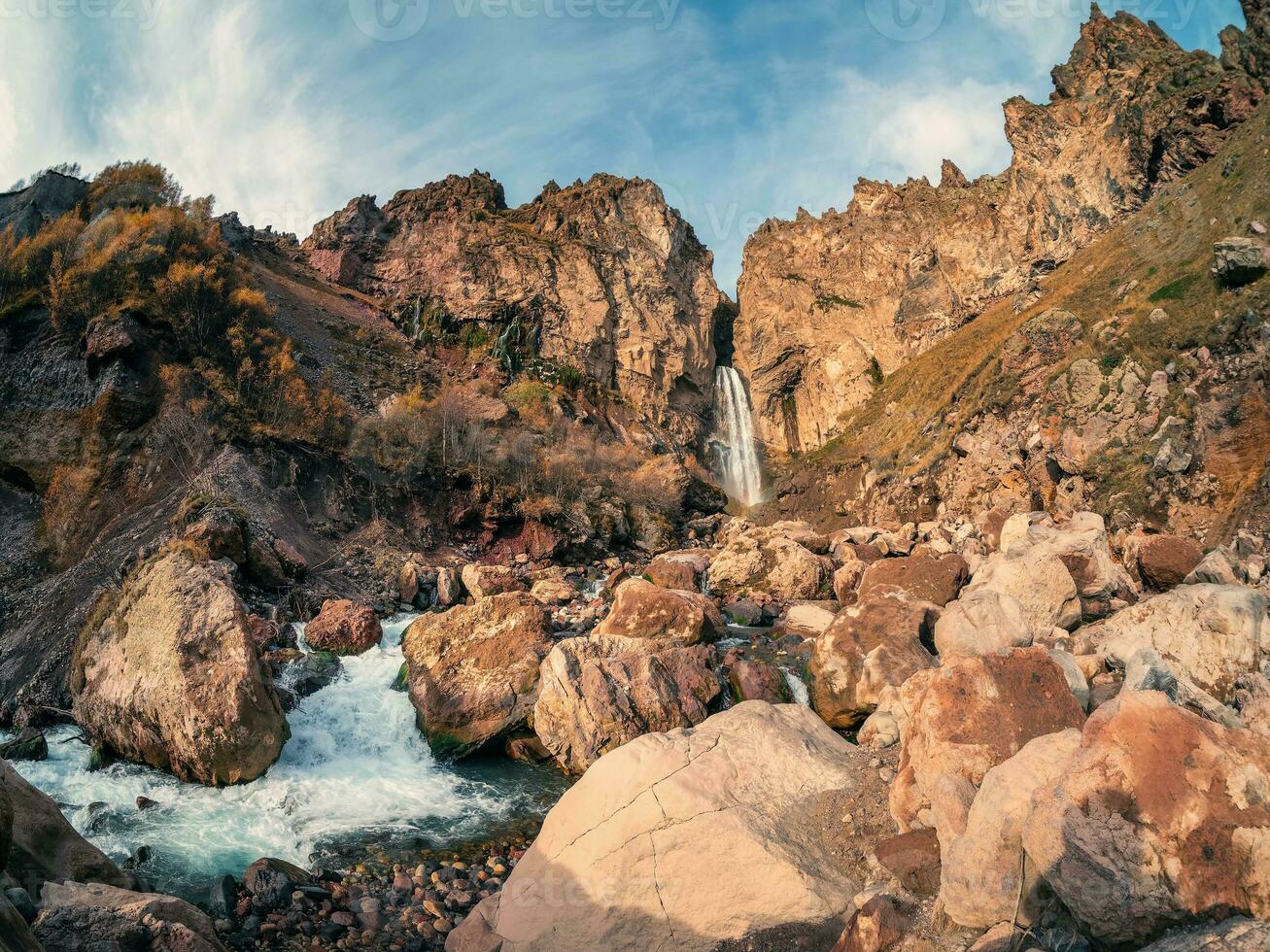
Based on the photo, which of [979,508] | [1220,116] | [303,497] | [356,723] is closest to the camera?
[356,723]

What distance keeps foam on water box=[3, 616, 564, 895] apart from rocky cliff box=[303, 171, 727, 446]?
63357mm

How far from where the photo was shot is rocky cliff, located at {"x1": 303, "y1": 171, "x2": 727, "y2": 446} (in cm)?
7869

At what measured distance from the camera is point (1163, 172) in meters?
56.9

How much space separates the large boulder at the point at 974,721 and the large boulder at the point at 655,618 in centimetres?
967

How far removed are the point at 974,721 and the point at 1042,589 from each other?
1050 cm

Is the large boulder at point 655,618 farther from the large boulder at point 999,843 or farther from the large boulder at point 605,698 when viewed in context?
the large boulder at point 999,843

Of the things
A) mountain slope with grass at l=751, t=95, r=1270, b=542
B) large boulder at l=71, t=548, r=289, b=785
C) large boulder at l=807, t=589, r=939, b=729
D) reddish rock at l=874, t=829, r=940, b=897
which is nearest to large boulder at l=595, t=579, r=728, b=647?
large boulder at l=807, t=589, r=939, b=729

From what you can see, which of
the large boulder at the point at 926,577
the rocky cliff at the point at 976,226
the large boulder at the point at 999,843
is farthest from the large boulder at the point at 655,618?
the rocky cliff at the point at 976,226

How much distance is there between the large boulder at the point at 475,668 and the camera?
660 inches

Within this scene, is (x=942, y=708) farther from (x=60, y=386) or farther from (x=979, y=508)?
(x=979, y=508)

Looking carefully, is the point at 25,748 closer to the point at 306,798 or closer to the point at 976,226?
the point at 306,798

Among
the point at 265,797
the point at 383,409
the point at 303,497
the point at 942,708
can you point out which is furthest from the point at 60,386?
the point at 942,708

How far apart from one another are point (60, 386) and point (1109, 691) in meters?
37.1

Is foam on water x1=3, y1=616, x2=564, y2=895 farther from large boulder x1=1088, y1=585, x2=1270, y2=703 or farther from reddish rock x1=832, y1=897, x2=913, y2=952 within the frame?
large boulder x1=1088, y1=585, x2=1270, y2=703
